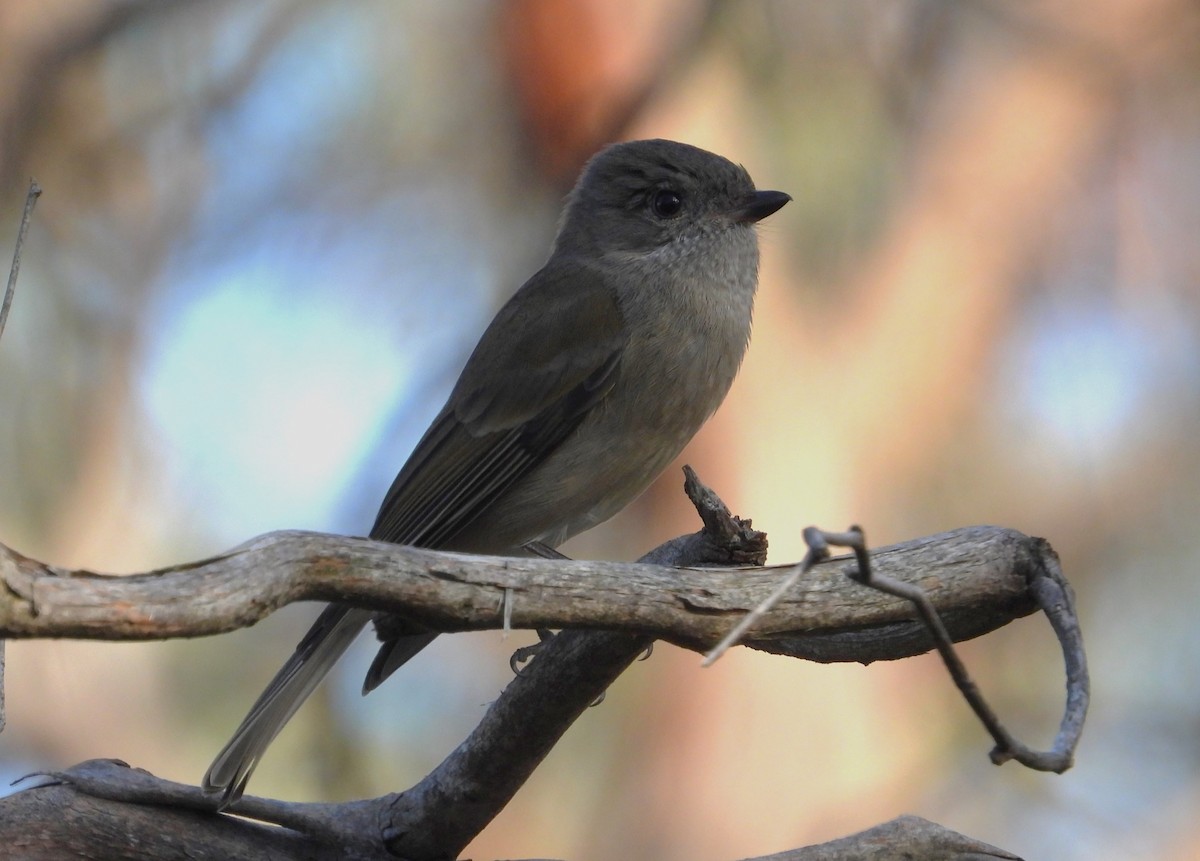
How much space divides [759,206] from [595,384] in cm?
65

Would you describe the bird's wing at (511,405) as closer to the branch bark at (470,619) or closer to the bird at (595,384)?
the bird at (595,384)

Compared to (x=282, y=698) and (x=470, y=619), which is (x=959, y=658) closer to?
(x=470, y=619)

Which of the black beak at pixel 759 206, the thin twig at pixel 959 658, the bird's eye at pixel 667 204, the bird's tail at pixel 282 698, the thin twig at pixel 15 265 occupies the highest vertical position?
the bird's eye at pixel 667 204

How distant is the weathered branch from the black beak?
4.34ft

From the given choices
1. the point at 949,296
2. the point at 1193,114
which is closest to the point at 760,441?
the point at 949,296

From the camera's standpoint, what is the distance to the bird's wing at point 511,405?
2.81m

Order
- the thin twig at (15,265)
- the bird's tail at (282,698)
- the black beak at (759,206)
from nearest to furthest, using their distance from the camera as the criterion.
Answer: the thin twig at (15,265) < the bird's tail at (282,698) < the black beak at (759,206)

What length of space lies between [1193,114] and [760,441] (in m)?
2.33

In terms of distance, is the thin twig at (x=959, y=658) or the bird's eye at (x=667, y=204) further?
the bird's eye at (x=667, y=204)

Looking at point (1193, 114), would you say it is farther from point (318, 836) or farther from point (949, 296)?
point (318, 836)

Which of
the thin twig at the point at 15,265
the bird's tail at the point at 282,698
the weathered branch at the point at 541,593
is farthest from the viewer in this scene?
the bird's tail at the point at 282,698

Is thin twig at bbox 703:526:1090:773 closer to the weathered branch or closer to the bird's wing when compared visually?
the weathered branch

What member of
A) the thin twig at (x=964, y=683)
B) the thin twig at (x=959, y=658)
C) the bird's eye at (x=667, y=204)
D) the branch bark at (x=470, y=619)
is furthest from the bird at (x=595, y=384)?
the thin twig at (x=964, y=683)

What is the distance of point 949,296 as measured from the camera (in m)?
4.97
